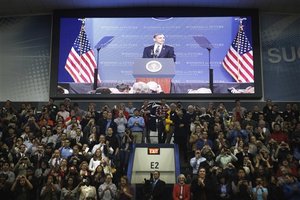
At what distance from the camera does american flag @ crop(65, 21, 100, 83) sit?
19.7 meters

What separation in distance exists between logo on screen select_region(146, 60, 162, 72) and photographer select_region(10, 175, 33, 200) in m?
8.20

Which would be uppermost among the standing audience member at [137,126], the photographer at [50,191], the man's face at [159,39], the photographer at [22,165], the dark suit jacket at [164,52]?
the man's face at [159,39]

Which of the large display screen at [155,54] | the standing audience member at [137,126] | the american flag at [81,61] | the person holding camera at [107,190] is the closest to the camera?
the person holding camera at [107,190]

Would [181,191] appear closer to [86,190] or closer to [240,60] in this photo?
[86,190]

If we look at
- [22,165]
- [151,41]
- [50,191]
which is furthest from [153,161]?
[151,41]

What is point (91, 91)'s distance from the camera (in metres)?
19.5

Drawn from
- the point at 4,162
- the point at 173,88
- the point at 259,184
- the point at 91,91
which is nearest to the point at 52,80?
the point at 91,91

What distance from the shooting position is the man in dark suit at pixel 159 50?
64.6 ft

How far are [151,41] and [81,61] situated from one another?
116 inches

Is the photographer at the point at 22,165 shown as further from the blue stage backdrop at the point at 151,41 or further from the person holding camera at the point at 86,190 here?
the blue stage backdrop at the point at 151,41

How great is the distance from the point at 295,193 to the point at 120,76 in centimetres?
930

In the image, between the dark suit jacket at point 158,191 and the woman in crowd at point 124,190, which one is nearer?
the woman in crowd at point 124,190

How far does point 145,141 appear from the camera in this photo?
639 inches

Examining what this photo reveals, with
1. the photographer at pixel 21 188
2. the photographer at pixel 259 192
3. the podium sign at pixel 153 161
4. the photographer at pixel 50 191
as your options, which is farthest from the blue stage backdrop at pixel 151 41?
the photographer at pixel 50 191
